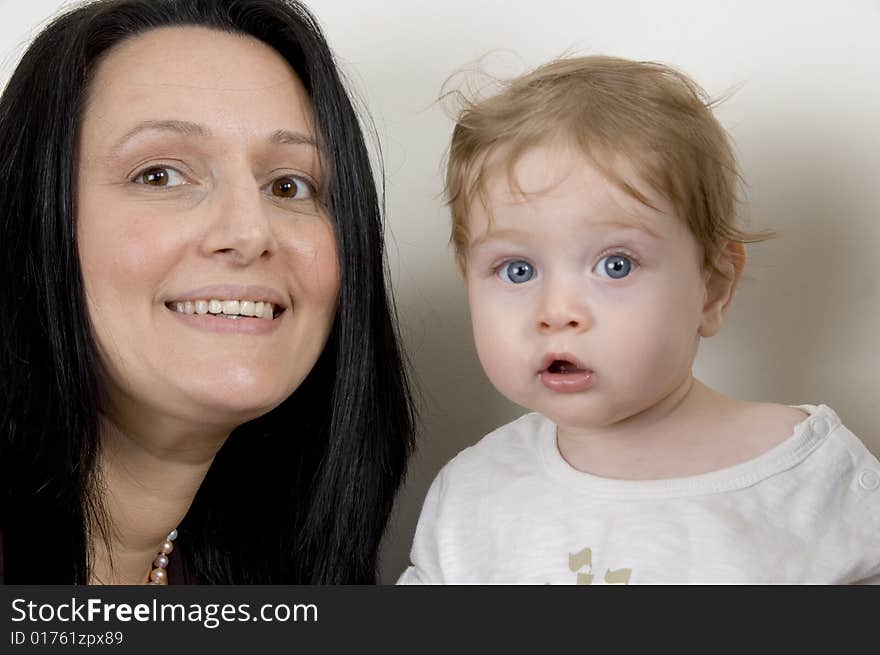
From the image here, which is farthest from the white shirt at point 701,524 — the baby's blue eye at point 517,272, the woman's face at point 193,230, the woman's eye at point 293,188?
the woman's eye at point 293,188

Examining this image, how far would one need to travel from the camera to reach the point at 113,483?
183 cm

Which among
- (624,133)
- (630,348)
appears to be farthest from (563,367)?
(624,133)

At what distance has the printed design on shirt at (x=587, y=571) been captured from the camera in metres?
1.52

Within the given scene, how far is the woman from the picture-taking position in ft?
5.46

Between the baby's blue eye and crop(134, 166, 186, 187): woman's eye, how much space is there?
476 mm

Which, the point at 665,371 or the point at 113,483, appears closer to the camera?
the point at 665,371

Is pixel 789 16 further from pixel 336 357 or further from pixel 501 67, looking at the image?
pixel 336 357

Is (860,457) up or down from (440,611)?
up

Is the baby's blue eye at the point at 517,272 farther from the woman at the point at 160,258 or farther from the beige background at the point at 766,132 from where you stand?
the beige background at the point at 766,132

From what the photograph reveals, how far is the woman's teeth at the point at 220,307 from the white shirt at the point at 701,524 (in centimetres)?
43

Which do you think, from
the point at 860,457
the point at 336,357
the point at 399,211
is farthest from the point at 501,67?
the point at 860,457

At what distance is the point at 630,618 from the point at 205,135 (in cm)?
84

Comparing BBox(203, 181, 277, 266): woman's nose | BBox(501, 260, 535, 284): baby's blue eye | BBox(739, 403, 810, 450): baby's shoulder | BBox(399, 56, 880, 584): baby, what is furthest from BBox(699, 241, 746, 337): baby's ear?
BBox(203, 181, 277, 266): woman's nose

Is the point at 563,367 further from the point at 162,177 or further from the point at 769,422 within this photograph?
the point at 162,177
